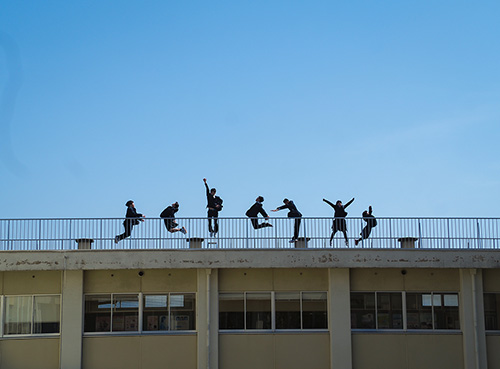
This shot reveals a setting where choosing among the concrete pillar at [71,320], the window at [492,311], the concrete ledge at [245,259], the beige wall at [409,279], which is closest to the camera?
the concrete pillar at [71,320]

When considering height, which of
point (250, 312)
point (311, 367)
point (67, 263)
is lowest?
point (311, 367)

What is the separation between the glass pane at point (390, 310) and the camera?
91.2 ft

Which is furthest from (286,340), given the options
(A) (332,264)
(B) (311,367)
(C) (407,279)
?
(C) (407,279)

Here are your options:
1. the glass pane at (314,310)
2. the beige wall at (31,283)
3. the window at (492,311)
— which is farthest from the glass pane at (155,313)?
the window at (492,311)

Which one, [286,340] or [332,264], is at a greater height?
Result: [332,264]

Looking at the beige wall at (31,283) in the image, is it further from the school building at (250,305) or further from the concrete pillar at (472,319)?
the concrete pillar at (472,319)

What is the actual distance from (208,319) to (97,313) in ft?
12.9

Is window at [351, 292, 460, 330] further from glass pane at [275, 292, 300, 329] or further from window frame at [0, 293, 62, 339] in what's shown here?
window frame at [0, 293, 62, 339]

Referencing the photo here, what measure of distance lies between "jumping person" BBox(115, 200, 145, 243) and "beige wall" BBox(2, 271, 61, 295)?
2.62m

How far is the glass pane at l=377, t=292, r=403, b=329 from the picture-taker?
91.2 ft

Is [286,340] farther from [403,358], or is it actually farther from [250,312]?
[403,358]

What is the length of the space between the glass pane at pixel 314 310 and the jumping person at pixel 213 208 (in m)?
3.95

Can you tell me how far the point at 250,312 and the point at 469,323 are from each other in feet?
25.4

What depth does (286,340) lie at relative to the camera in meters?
27.4
